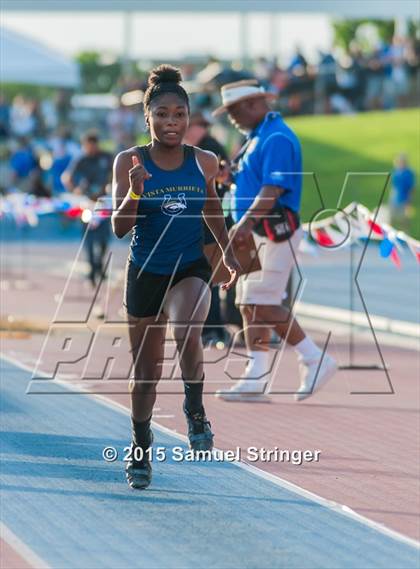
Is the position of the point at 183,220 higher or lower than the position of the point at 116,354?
higher

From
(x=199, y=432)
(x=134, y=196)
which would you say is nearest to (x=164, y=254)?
(x=134, y=196)

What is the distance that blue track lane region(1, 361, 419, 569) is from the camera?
6535 mm

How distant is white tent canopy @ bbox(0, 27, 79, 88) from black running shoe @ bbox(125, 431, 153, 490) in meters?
17.3

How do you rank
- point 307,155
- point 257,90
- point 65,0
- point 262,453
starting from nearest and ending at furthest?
1. point 262,453
2. point 257,90
3. point 65,0
4. point 307,155

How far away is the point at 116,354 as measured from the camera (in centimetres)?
1367

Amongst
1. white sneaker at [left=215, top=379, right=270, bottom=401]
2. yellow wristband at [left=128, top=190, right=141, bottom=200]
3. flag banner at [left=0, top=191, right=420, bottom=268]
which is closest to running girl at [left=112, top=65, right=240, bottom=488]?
yellow wristband at [left=128, top=190, right=141, bottom=200]

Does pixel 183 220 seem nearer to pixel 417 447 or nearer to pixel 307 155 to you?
pixel 417 447

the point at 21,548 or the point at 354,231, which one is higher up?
the point at 354,231

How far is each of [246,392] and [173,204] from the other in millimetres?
3589

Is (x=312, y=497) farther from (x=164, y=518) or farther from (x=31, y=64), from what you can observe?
(x=31, y=64)

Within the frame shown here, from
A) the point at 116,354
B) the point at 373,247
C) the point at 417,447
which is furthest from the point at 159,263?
the point at 373,247

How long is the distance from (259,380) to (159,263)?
11.4 feet

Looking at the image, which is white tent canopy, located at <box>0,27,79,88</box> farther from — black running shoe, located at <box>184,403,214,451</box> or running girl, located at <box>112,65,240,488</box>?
black running shoe, located at <box>184,403,214,451</box>

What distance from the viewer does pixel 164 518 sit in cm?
727
